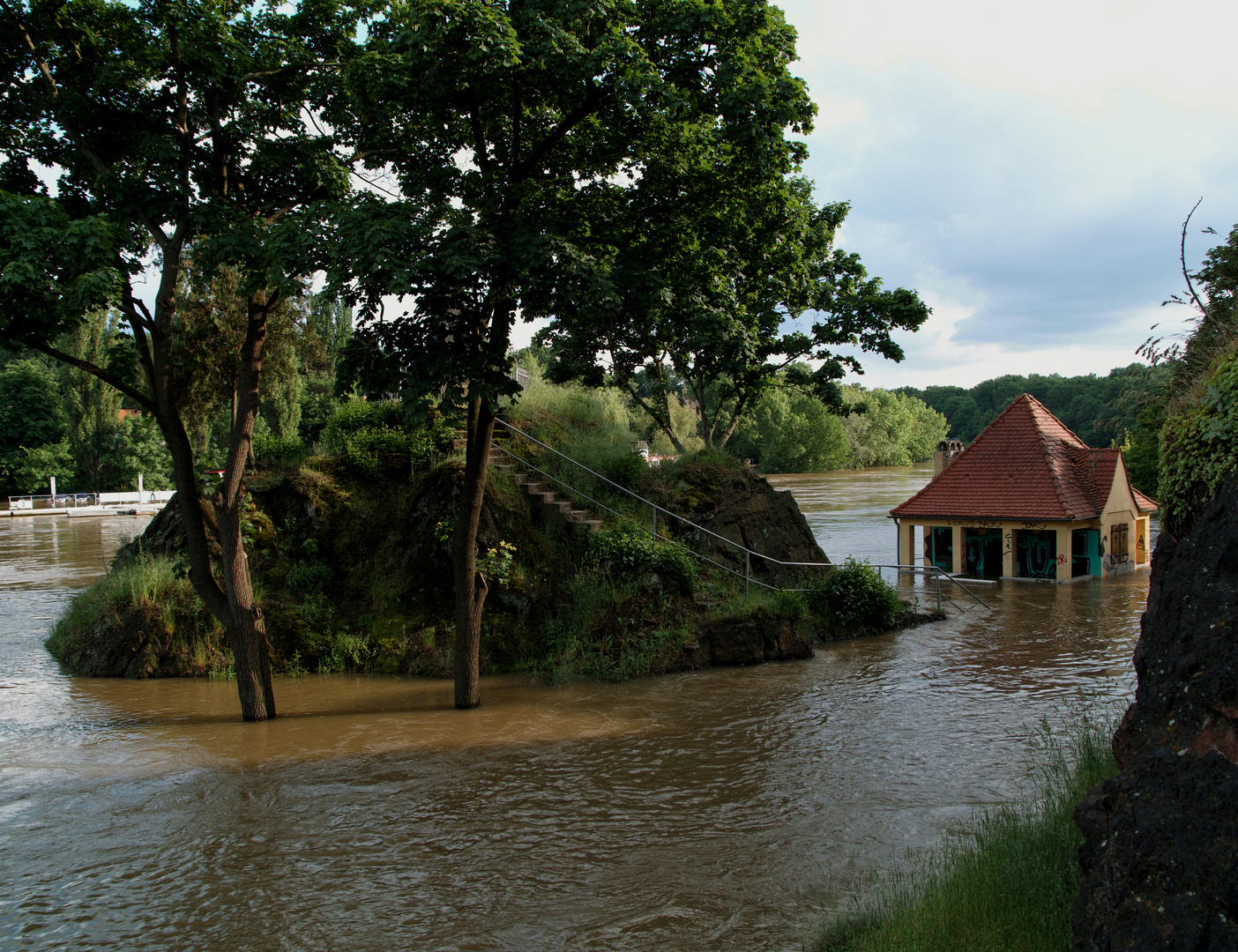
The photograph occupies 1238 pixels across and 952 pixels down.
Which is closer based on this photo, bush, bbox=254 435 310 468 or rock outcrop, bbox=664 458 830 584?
bush, bbox=254 435 310 468

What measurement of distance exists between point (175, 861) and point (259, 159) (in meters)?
7.88

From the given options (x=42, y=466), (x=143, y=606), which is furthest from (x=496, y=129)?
(x=42, y=466)

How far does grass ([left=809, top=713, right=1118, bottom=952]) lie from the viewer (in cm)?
467

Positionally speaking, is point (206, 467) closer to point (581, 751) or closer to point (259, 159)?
point (259, 159)

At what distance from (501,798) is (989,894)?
5062 mm

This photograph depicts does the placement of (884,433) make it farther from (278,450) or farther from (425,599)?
(425,599)

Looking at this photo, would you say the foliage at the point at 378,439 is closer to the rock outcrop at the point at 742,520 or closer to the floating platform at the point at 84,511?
the rock outcrop at the point at 742,520

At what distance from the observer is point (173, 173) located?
10.3 m

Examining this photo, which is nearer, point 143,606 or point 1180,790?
point 1180,790

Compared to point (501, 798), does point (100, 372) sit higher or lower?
higher

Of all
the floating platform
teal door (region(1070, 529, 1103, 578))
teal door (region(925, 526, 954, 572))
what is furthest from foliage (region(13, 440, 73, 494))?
teal door (region(1070, 529, 1103, 578))

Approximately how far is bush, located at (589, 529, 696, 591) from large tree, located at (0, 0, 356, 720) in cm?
557

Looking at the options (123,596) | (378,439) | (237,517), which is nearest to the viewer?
(237,517)

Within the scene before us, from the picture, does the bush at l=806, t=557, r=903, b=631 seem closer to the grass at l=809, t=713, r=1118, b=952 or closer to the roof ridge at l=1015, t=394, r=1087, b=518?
the roof ridge at l=1015, t=394, r=1087, b=518
